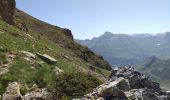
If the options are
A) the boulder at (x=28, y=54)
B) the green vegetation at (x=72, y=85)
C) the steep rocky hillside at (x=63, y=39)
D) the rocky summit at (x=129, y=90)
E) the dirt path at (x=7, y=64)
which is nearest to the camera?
the rocky summit at (x=129, y=90)

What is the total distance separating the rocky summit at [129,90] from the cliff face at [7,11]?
95.9 feet

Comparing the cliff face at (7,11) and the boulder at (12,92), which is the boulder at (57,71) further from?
the cliff face at (7,11)

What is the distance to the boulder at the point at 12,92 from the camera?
2764 cm

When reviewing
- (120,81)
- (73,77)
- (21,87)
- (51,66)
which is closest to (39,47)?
(51,66)

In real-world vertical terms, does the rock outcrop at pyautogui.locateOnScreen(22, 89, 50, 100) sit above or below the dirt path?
below

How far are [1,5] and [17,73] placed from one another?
26.7 m

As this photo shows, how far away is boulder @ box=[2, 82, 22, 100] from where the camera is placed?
27.6 m

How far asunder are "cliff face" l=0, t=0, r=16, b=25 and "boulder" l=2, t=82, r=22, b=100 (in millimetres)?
27698

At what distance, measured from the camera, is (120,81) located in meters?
29.2

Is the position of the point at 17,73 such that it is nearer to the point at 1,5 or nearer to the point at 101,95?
the point at 101,95

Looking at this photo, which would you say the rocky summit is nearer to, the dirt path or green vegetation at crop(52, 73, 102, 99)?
green vegetation at crop(52, 73, 102, 99)

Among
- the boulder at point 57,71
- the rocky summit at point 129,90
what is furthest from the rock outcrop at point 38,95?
the boulder at point 57,71

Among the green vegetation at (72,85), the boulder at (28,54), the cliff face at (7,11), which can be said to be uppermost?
the cliff face at (7,11)

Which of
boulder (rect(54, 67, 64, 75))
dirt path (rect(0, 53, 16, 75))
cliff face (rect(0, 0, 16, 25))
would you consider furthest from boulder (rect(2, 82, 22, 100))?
cliff face (rect(0, 0, 16, 25))
